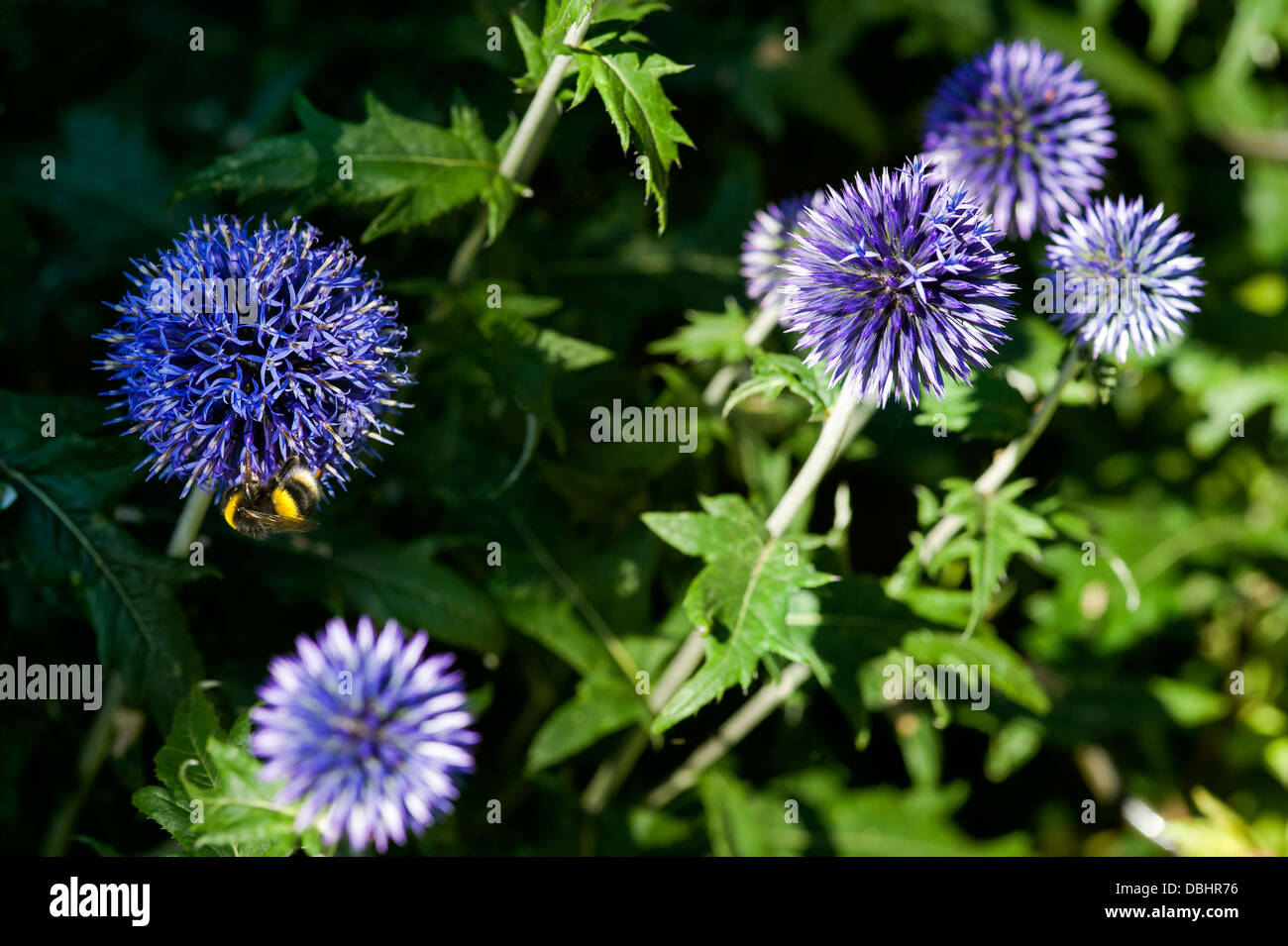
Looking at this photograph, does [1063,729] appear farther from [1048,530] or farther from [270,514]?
[270,514]

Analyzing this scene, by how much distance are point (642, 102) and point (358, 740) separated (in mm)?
1267

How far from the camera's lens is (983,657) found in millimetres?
2277

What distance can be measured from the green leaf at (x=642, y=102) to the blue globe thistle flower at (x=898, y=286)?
0.31 m

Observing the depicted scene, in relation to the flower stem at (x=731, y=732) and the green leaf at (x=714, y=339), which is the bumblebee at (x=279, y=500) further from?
the flower stem at (x=731, y=732)

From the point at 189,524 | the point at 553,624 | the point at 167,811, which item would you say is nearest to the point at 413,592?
the point at 553,624

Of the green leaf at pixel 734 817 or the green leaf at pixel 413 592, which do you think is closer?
the green leaf at pixel 413 592

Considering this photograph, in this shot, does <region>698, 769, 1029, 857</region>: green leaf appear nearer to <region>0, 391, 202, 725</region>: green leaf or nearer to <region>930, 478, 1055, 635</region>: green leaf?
<region>930, 478, 1055, 635</region>: green leaf

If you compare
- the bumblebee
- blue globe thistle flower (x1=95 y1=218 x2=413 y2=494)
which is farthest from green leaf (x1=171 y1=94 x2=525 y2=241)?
the bumblebee

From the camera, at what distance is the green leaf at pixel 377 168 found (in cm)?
203

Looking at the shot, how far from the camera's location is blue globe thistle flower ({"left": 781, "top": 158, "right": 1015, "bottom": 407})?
1.79 metres

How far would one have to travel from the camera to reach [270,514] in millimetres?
1812

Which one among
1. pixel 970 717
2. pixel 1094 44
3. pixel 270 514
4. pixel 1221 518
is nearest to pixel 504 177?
pixel 270 514

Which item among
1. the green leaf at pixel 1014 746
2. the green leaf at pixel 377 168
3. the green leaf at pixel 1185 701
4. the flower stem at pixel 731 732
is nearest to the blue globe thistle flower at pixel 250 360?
the green leaf at pixel 377 168
